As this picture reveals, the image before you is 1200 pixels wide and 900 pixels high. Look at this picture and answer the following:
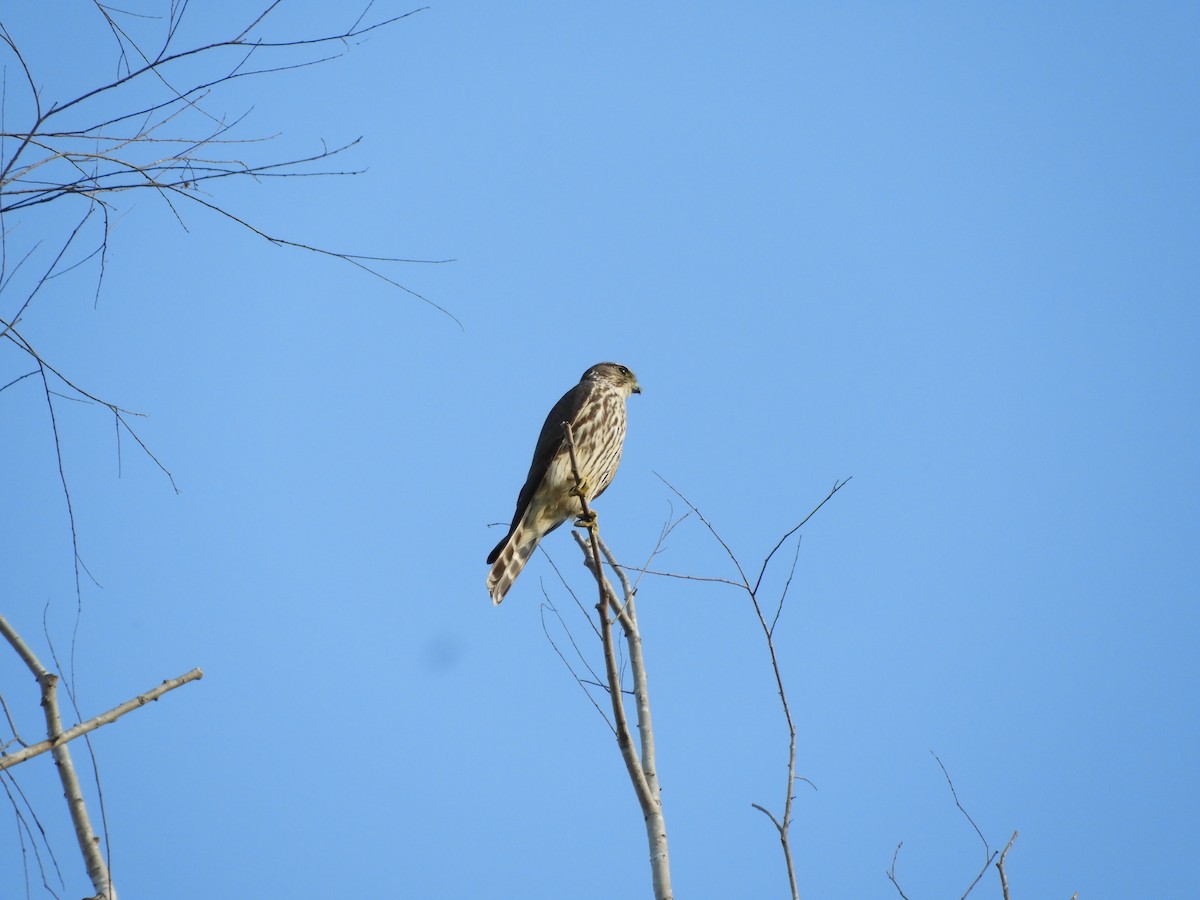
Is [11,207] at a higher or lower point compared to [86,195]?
lower

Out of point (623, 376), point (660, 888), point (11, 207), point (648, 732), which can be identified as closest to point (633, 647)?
point (648, 732)

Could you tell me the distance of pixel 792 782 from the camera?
2910mm

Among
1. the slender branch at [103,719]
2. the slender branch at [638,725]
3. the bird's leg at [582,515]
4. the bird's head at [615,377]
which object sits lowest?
the slender branch at [103,719]

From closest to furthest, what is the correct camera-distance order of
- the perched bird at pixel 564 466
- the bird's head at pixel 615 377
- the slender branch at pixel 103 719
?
the slender branch at pixel 103 719 → the perched bird at pixel 564 466 → the bird's head at pixel 615 377

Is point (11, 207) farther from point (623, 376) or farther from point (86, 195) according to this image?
point (623, 376)

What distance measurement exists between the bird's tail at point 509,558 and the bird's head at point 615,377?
1.20 metres

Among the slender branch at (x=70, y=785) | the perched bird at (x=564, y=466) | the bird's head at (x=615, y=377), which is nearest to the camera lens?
the slender branch at (x=70, y=785)

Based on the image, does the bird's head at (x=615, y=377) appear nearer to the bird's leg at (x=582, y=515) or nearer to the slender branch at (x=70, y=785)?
the bird's leg at (x=582, y=515)

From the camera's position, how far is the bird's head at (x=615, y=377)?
259 inches

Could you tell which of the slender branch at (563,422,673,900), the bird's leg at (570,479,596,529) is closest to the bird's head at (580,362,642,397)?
the bird's leg at (570,479,596,529)

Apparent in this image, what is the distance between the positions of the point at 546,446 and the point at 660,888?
301cm

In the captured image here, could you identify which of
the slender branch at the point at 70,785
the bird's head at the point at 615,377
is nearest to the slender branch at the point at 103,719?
the slender branch at the point at 70,785

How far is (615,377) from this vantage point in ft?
21.9

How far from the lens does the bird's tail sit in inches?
212
